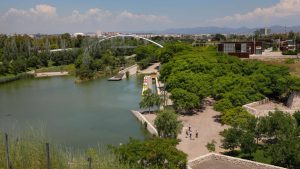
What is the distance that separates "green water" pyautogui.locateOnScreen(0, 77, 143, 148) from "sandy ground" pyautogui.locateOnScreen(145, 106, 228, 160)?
9.24ft

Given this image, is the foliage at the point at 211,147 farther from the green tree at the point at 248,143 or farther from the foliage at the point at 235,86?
the foliage at the point at 235,86

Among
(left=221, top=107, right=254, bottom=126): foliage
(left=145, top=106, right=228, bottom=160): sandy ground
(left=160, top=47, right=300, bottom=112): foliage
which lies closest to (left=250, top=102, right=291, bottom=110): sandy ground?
(left=160, top=47, right=300, bottom=112): foliage

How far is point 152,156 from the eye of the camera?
39.4 feet

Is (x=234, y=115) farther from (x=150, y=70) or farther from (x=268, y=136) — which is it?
(x=150, y=70)

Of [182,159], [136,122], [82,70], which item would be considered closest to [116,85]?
[82,70]

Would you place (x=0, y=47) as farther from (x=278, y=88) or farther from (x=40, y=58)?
(x=278, y=88)

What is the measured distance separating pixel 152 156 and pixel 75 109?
57.5 ft

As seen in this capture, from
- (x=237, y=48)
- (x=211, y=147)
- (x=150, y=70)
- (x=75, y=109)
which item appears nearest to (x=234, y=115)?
(x=211, y=147)

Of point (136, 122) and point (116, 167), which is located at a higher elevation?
point (116, 167)

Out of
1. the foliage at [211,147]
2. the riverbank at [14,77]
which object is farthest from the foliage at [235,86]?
the riverbank at [14,77]

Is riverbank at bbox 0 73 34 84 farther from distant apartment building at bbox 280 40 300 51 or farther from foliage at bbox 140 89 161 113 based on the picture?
distant apartment building at bbox 280 40 300 51

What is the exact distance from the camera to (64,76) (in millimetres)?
49531

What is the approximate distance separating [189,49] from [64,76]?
54.8 ft

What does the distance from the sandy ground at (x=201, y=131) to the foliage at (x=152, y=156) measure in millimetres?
3569
